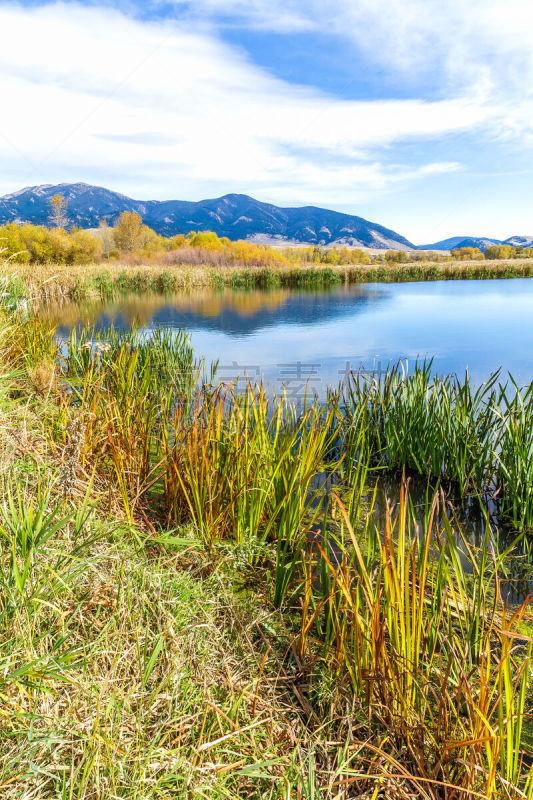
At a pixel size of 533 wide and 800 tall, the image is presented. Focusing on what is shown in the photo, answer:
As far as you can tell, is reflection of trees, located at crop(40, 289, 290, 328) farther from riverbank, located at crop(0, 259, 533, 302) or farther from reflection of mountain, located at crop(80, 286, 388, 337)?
riverbank, located at crop(0, 259, 533, 302)

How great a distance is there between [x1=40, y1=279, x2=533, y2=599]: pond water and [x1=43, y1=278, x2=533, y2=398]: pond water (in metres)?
0.02

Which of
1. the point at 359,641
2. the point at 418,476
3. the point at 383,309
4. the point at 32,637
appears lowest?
the point at 418,476

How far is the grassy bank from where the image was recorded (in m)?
16.5

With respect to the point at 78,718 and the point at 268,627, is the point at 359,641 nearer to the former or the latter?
the point at 268,627

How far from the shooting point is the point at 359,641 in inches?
55.9

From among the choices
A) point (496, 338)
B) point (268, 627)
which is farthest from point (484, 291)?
point (268, 627)

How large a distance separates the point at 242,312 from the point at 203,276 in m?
8.98

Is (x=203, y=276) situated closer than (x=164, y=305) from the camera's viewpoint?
No

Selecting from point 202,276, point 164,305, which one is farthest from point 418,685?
point 202,276

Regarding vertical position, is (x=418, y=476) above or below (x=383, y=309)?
below

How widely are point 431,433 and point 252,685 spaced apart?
2.35 m

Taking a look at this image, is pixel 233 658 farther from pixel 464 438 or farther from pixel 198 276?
pixel 198 276

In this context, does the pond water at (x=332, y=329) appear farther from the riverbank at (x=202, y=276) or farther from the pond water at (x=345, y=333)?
the riverbank at (x=202, y=276)

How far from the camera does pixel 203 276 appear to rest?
22.4 m
